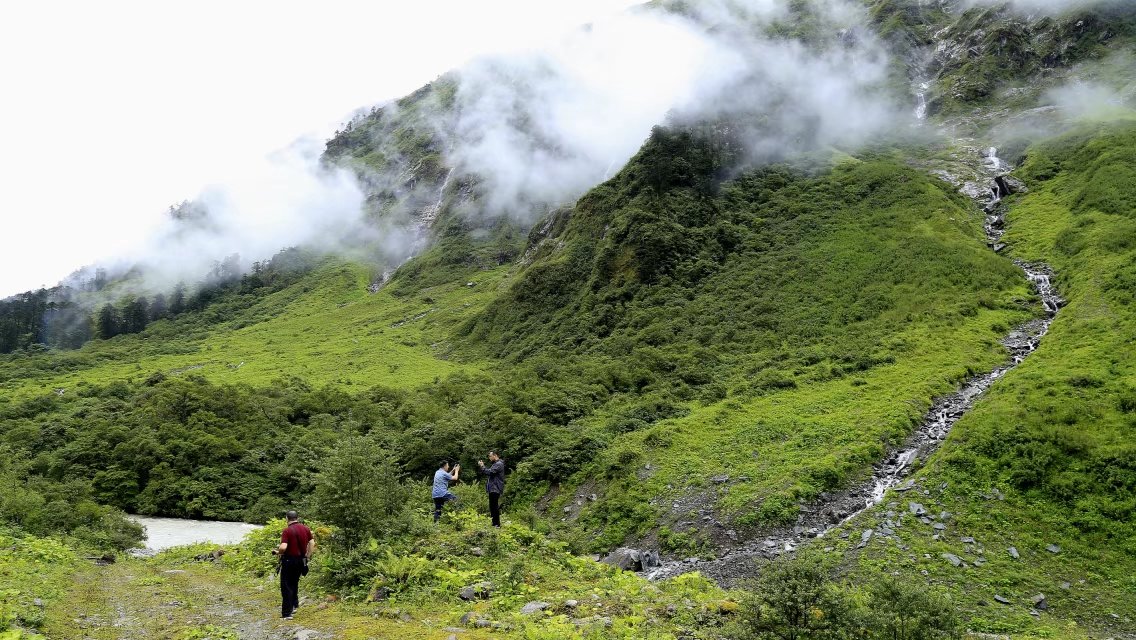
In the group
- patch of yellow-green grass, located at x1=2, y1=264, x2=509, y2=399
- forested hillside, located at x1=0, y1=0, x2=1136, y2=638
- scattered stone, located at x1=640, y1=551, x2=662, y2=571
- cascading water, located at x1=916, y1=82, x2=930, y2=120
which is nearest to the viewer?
forested hillside, located at x1=0, y1=0, x2=1136, y2=638

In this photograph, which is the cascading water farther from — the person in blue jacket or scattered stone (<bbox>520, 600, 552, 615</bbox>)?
scattered stone (<bbox>520, 600, 552, 615</bbox>)

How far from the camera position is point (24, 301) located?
611 ft

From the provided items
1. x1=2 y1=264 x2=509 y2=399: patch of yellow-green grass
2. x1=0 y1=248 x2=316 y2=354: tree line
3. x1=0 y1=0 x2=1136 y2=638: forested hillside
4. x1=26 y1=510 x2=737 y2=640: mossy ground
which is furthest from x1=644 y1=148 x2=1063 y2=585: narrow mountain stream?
x1=0 y1=248 x2=316 y2=354: tree line

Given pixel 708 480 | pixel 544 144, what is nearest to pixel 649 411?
pixel 708 480

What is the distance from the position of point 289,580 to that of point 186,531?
35645 mm

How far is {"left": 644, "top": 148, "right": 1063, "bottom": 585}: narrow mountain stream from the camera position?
2466 cm

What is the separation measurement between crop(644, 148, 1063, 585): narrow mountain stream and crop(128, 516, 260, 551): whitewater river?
2916 cm

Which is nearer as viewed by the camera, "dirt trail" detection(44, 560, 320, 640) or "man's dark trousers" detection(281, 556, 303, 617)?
"dirt trail" detection(44, 560, 320, 640)

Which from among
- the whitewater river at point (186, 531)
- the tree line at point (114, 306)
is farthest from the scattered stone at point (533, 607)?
the tree line at point (114, 306)

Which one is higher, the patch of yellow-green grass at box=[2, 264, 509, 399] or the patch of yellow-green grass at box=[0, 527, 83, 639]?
the patch of yellow-green grass at box=[2, 264, 509, 399]

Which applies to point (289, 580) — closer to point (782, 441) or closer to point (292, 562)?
point (292, 562)

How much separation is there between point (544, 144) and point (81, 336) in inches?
5570

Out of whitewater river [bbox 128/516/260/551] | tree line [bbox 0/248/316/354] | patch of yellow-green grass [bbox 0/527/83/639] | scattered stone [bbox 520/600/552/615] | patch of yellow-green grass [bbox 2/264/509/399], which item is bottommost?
whitewater river [bbox 128/516/260/551]

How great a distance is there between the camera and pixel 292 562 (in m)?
14.9
